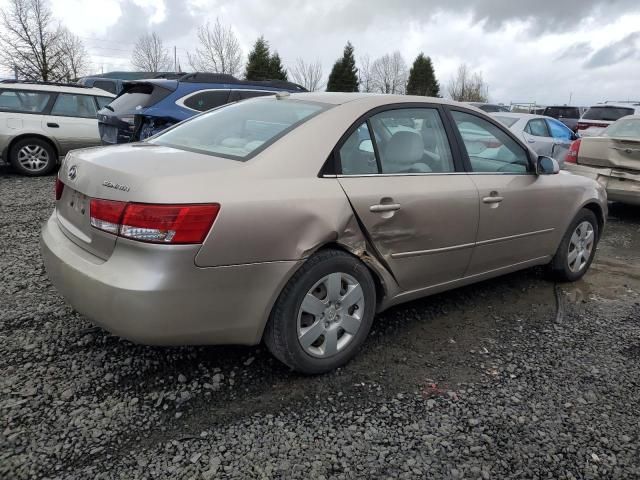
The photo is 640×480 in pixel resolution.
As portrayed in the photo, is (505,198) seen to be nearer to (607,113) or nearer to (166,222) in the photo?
(166,222)

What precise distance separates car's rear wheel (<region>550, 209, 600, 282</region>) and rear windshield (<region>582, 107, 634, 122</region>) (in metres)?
12.6

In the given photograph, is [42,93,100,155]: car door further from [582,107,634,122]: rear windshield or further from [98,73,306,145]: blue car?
[582,107,634,122]: rear windshield

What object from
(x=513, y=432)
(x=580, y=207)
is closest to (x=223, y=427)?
(x=513, y=432)

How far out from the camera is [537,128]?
1071 centimetres

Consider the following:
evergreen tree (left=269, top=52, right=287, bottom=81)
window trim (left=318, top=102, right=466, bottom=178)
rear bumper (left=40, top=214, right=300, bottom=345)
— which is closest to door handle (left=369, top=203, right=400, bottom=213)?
window trim (left=318, top=102, right=466, bottom=178)

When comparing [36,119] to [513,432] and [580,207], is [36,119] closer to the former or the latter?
[580,207]

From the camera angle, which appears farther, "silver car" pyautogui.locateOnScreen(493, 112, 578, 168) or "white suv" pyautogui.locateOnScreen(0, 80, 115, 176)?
"silver car" pyautogui.locateOnScreen(493, 112, 578, 168)

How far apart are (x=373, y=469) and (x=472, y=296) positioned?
225 cm

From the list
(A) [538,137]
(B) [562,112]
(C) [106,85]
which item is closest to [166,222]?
(A) [538,137]

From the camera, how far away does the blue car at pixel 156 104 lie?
23.4 ft

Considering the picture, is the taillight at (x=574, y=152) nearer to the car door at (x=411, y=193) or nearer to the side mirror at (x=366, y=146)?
the car door at (x=411, y=193)

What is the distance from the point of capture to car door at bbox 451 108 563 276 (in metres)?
3.49

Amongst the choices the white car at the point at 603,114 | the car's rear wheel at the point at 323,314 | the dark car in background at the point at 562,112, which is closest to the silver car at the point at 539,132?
the white car at the point at 603,114

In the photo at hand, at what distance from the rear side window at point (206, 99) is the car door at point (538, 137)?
5976 millimetres
